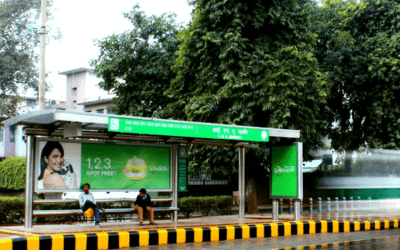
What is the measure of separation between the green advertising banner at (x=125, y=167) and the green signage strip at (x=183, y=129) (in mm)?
2078

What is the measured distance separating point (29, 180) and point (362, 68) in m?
18.6

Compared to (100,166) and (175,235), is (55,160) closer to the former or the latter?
(100,166)

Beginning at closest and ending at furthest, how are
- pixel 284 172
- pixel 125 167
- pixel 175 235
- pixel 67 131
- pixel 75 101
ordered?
pixel 175 235 → pixel 67 131 → pixel 125 167 → pixel 284 172 → pixel 75 101

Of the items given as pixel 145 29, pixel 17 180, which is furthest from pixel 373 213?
pixel 17 180

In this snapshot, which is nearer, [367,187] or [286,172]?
[286,172]

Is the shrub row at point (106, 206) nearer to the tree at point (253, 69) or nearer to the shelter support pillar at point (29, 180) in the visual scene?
the tree at point (253, 69)

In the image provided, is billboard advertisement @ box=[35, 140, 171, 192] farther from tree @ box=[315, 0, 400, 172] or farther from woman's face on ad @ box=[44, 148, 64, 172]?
tree @ box=[315, 0, 400, 172]

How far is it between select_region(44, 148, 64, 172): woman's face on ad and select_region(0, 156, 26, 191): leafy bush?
2508 cm

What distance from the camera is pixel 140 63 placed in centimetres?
2772

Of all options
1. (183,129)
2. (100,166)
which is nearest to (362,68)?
(183,129)

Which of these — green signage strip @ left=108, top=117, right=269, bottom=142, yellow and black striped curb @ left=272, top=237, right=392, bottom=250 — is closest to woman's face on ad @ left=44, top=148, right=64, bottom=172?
green signage strip @ left=108, top=117, right=269, bottom=142

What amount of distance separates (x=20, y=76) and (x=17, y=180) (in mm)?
10329

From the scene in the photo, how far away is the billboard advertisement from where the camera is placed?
1342cm

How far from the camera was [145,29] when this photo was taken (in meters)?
28.2
